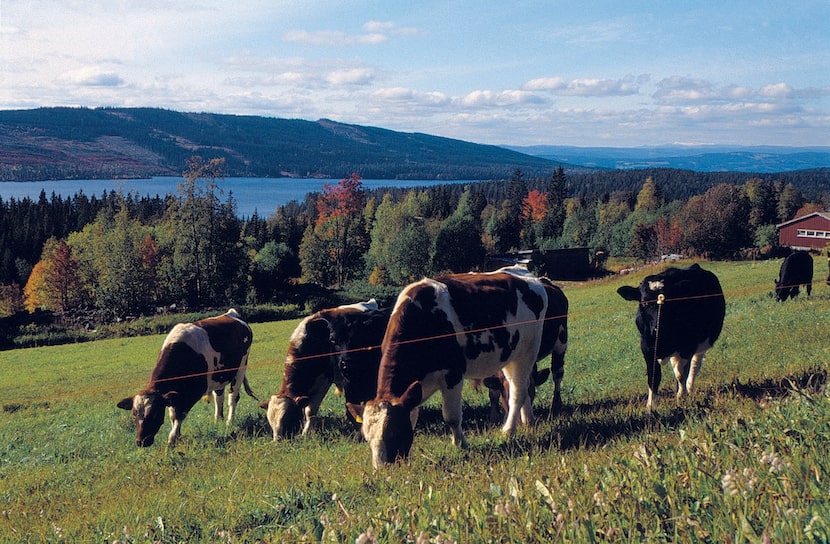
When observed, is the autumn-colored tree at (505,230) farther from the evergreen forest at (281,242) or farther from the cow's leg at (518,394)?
the cow's leg at (518,394)

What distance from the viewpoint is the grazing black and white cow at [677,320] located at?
11.1m

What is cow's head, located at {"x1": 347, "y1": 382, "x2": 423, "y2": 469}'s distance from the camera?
8016 mm

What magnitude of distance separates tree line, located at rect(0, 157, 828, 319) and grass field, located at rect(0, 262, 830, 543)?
51.0 metres

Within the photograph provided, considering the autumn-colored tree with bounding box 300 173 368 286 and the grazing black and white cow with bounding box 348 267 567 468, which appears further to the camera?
the autumn-colored tree with bounding box 300 173 368 286

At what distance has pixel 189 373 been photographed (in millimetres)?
13562

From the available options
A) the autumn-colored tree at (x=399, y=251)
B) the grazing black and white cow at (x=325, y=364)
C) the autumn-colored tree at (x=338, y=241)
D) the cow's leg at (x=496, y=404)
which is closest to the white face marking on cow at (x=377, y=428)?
the grazing black and white cow at (x=325, y=364)

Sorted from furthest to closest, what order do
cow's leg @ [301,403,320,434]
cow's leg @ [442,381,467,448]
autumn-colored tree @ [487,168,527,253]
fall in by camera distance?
autumn-colored tree @ [487,168,527,253] < cow's leg @ [301,403,320,434] < cow's leg @ [442,381,467,448]

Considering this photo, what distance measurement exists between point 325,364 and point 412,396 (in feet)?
15.7

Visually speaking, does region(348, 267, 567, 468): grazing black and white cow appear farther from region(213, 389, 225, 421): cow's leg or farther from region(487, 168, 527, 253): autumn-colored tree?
region(487, 168, 527, 253): autumn-colored tree

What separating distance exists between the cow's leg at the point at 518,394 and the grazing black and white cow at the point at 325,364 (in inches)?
117

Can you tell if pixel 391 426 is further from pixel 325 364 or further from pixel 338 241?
pixel 338 241

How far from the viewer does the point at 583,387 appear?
13992 mm

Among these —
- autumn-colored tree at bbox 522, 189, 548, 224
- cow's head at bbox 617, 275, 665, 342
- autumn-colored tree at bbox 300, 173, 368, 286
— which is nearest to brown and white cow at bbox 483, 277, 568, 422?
cow's head at bbox 617, 275, 665, 342

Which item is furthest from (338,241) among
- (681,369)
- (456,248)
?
(681,369)
